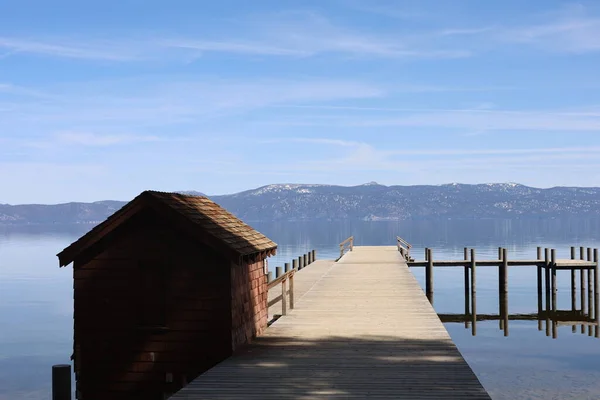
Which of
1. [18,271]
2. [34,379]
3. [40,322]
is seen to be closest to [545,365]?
[34,379]

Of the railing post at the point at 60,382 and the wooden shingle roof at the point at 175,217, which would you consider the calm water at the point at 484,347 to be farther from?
the railing post at the point at 60,382

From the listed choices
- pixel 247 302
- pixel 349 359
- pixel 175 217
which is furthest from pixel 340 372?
pixel 175 217

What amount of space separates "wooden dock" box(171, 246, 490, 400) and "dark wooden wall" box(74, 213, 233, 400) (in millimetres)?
1017

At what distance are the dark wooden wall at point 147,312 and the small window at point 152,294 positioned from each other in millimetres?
20

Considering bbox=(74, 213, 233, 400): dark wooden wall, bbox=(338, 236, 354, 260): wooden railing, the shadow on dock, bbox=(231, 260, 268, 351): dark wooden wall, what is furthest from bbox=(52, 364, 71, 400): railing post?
bbox=(338, 236, 354, 260): wooden railing

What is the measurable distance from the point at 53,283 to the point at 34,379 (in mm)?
44216

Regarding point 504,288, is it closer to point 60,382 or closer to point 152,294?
point 152,294

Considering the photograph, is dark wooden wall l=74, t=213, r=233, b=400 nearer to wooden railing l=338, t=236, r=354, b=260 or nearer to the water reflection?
the water reflection

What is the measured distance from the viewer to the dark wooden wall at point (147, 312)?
1641 centimetres

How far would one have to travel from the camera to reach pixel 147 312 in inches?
657

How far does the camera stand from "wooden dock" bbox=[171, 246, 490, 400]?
42.8 ft

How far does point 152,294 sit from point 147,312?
38 centimetres

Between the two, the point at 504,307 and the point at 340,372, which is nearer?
the point at 340,372

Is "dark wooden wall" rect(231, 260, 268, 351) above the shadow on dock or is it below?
above
